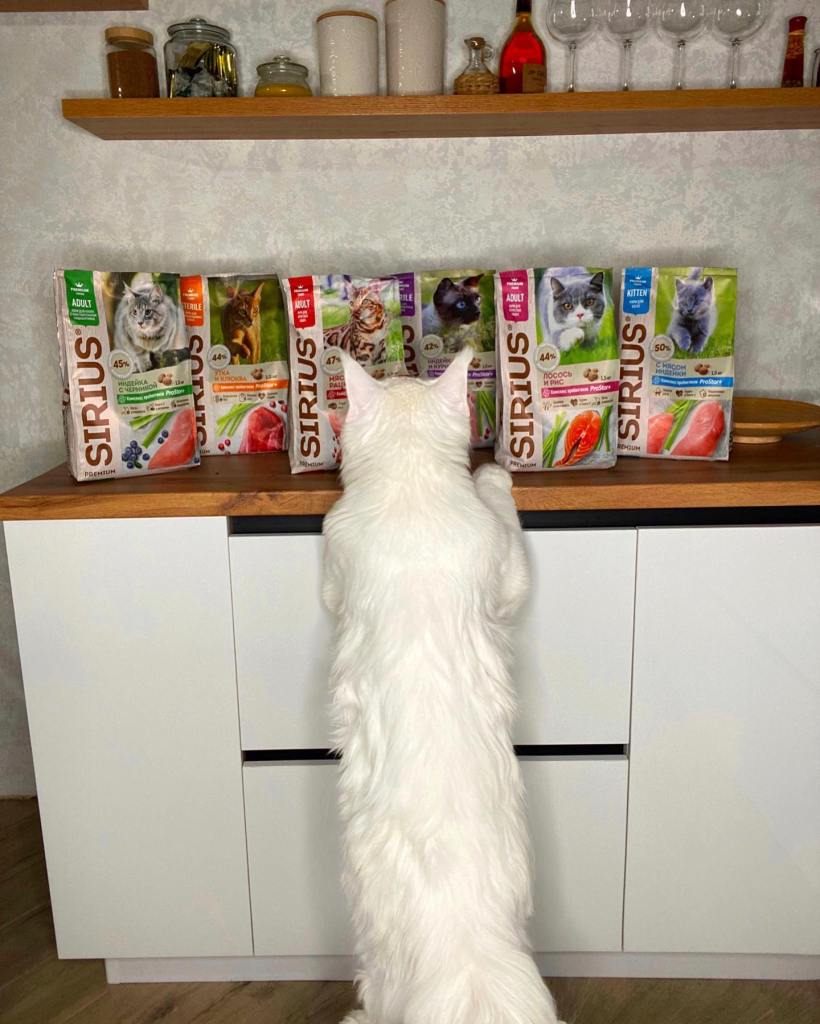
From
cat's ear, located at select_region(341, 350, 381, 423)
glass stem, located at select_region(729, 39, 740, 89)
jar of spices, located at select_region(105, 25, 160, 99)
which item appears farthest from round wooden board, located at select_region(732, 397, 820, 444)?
jar of spices, located at select_region(105, 25, 160, 99)

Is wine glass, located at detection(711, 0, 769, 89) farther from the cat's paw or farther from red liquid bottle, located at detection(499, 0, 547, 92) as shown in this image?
the cat's paw

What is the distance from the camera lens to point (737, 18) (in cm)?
158

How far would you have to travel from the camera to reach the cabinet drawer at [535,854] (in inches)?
57.2

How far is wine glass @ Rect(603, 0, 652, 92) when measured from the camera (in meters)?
1.58

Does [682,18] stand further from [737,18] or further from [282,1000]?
[282,1000]

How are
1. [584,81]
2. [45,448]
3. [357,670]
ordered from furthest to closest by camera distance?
[45,448] < [584,81] < [357,670]

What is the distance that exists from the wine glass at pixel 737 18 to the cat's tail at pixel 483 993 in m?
1.55

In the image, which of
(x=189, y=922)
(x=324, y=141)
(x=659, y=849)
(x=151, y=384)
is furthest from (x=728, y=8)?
(x=189, y=922)

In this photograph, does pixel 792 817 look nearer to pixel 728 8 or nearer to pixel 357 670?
pixel 357 670

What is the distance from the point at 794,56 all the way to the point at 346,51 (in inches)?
33.7

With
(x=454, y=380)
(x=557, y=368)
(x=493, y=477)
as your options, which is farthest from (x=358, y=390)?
(x=557, y=368)

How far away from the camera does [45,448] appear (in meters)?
1.89

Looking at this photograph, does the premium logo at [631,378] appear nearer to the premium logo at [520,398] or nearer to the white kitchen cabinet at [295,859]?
the premium logo at [520,398]

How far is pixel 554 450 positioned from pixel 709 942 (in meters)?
0.93
